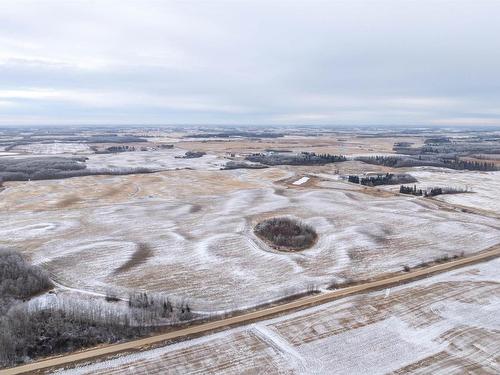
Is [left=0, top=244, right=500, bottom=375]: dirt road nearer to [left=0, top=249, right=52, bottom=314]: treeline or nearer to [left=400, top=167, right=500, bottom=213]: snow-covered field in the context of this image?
[left=0, top=249, right=52, bottom=314]: treeline

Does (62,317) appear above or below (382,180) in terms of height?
below

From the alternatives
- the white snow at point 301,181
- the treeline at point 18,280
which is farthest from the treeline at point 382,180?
the treeline at point 18,280

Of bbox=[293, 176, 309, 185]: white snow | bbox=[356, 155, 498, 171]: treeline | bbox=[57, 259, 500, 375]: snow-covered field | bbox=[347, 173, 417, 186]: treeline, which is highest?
bbox=[356, 155, 498, 171]: treeline

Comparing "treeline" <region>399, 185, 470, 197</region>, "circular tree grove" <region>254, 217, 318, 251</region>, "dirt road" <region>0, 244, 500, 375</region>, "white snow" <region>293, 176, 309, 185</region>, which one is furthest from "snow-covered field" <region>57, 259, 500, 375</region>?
"white snow" <region>293, 176, 309, 185</region>

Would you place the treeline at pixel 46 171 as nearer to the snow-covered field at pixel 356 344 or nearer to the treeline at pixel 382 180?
the treeline at pixel 382 180

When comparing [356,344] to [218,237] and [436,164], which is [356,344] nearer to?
[218,237]

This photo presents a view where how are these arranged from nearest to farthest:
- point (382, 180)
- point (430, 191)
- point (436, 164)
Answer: point (430, 191), point (382, 180), point (436, 164)

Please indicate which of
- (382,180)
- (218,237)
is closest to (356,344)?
(218,237)
